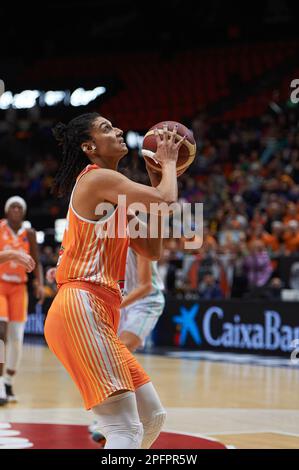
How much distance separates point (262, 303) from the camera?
1548 centimetres

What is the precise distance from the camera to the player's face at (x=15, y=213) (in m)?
10.4

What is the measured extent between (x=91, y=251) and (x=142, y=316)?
340cm

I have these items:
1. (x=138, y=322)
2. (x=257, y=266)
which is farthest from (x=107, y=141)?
(x=257, y=266)

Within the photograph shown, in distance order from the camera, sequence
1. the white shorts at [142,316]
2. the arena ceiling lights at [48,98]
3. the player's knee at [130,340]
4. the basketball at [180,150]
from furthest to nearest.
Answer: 1. the arena ceiling lights at [48,98]
2. the white shorts at [142,316]
3. the player's knee at [130,340]
4. the basketball at [180,150]

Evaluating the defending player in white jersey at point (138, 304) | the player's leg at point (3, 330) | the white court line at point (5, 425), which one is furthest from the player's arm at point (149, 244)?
the player's leg at point (3, 330)

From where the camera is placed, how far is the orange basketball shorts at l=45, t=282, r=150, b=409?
461 cm

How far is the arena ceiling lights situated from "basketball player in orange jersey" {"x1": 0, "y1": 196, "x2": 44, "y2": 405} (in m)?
19.7

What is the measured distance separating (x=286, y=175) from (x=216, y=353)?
532 cm

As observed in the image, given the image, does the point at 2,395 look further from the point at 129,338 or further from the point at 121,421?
the point at 121,421

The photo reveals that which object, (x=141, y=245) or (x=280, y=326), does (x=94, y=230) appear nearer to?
(x=141, y=245)

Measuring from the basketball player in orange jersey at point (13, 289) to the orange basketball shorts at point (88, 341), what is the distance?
17.3ft

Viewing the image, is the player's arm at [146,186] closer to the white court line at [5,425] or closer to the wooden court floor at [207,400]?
the wooden court floor at [207,400]

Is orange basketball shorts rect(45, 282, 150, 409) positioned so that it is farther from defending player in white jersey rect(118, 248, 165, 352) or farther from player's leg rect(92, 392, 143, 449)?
defending player in white jersey rect(118, 248, 165, 352)
